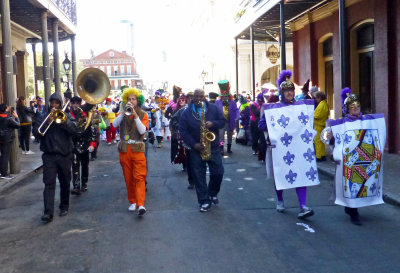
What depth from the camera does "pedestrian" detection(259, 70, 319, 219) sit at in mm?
6855

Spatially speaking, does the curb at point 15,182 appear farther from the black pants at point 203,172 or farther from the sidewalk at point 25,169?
the black pants at point 203,172

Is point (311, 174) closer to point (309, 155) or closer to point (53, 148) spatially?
point (309, 155)

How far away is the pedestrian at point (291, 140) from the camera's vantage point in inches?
270

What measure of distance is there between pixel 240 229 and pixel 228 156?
7.72 metres

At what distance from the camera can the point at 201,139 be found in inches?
287

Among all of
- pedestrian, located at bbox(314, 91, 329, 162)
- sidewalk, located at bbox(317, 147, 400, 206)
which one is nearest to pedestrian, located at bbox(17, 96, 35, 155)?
pedestrian, located at bbox(314, 91, 329, 162)

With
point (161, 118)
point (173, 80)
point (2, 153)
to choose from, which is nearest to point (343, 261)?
point (2, 153)

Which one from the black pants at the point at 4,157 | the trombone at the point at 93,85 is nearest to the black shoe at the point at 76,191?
the trombone at the point at 93,85

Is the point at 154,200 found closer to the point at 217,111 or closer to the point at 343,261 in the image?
the point at 217,111

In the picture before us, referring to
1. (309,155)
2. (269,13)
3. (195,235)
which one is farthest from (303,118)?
(269,13)

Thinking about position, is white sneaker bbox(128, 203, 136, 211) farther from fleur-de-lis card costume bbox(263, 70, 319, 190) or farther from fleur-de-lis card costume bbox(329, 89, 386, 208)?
fleur-de-lis card costume bbox(329, 89, 386, 208)

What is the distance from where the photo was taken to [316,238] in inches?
227

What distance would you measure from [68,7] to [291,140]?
16.5 metres

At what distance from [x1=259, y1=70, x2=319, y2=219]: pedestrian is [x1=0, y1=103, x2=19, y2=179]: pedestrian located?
20.2 feet
